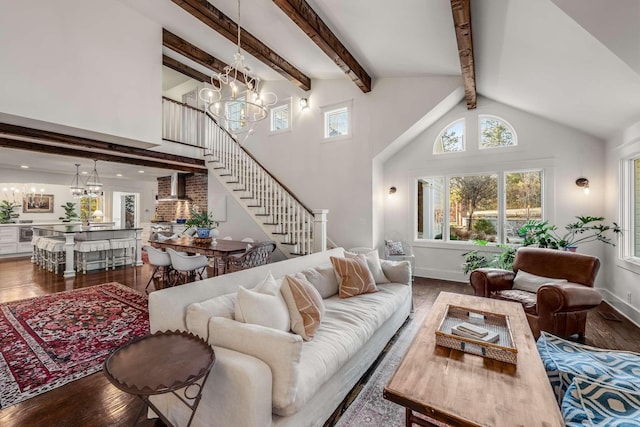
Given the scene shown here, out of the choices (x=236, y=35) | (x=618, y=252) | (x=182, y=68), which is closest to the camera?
(x=618, y=252)

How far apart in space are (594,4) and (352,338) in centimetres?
277

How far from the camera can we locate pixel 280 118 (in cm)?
700

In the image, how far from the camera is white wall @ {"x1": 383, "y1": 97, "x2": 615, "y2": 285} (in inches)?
171

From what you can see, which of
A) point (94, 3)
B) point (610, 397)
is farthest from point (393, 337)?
point (94, 3)

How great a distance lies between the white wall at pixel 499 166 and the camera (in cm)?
435

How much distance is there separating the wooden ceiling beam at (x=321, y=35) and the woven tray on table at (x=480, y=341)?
3.63 metres

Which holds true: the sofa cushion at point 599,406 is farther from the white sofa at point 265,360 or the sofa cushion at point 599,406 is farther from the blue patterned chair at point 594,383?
the white sofa at point 265,360

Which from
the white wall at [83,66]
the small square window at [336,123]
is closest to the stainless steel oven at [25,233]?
the white wall at [83,66]

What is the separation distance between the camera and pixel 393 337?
3.04 meters

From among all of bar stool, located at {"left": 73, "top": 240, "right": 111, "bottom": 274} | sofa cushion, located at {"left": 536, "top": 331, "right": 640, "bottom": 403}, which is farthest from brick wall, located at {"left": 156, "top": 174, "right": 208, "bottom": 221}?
sofa cushion, located at {"left": 536, "top": 331, "right": 640, "bottom": 403}

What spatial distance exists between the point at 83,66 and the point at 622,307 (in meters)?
8.25

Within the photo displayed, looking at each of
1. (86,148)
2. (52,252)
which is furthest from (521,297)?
(52,252)

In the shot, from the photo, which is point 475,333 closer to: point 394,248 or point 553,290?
point 553,290

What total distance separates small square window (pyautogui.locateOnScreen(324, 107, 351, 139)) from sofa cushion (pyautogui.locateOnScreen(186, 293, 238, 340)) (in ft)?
15.3
